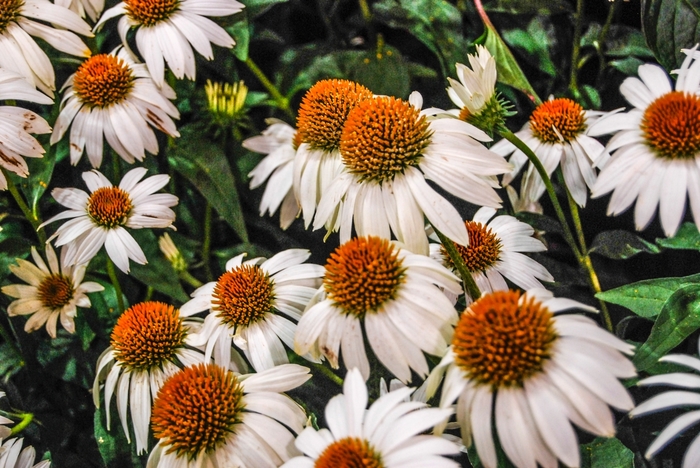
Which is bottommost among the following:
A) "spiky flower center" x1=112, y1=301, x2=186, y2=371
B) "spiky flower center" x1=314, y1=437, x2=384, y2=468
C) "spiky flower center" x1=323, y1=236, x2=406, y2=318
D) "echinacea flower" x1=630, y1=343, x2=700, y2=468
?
"spiky flower center" x1=112, y1=301, x2=186, y2=371

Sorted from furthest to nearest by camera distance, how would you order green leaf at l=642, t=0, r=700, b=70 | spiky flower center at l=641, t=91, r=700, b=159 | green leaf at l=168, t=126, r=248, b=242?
green leaf at l=168, t=126, r=248, b=242 < green leaf at l=642, t=0, r=700, b=70 < spiky flower center at l=641, t=91, r=700, b=159

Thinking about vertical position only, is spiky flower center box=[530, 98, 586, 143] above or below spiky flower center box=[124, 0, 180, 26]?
below

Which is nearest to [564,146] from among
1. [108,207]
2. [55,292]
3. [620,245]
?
[620,245]

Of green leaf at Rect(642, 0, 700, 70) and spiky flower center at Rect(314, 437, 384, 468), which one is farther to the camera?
green leaf at Rect(642, 0, 700, 70)

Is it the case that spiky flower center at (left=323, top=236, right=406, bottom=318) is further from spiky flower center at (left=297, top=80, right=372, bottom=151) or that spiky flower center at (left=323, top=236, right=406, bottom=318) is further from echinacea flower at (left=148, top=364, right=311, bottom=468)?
spiky flower center at (left=297, top=80, right=372, bottom=151)

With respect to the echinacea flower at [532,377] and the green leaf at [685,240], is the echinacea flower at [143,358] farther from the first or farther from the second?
the green leaf at [685,240]

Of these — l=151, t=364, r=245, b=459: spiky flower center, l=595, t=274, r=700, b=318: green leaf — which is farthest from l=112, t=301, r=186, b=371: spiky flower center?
l=595, t=274, r=700, b=318: green leaf
